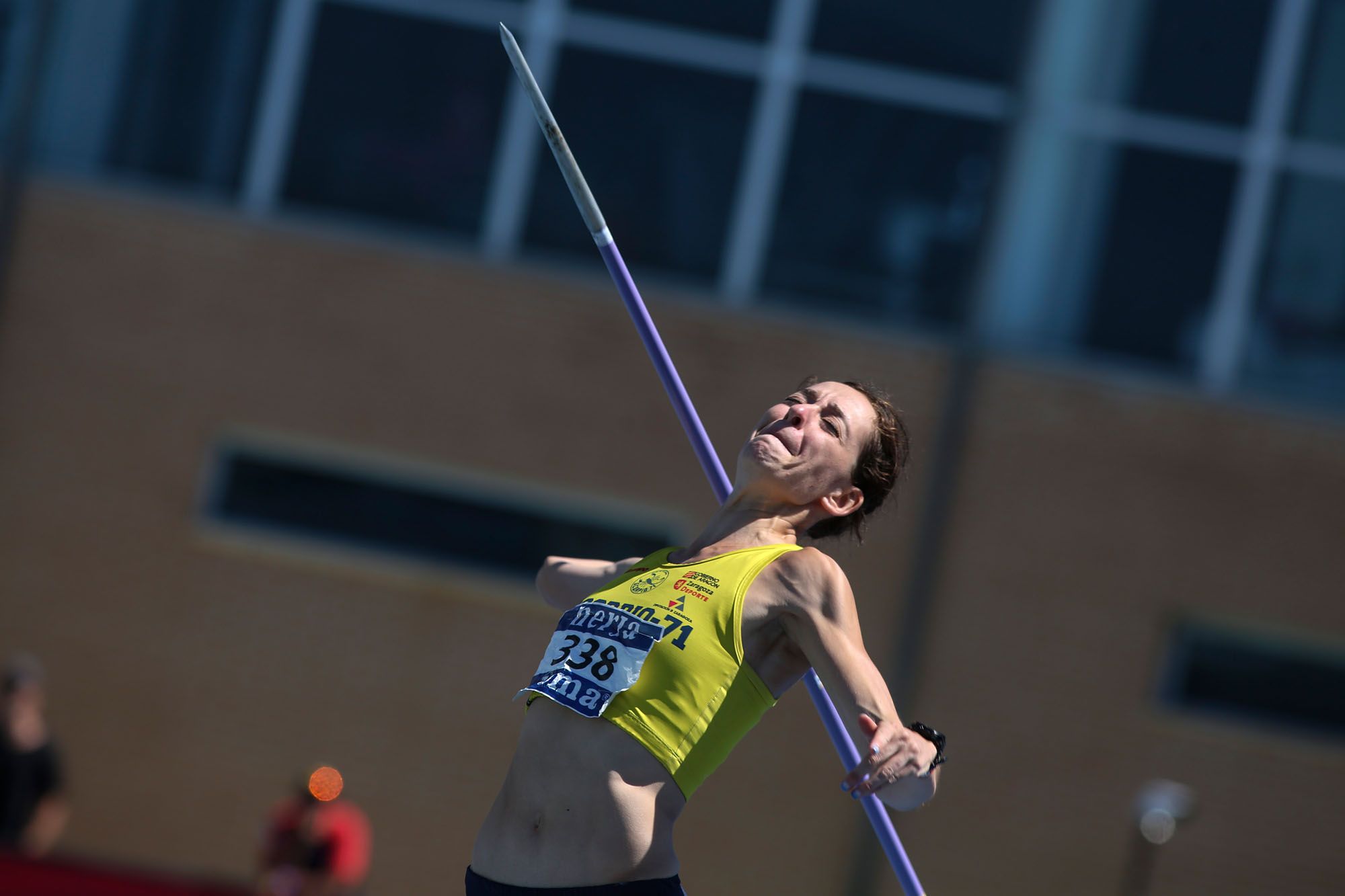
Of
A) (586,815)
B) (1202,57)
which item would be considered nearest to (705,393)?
(1202,57)

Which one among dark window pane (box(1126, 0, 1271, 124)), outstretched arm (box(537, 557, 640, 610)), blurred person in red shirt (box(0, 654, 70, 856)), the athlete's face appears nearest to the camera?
the athlete's face

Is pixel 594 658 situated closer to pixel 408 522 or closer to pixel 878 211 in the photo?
pixel 408 522

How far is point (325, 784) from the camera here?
27.3 ft

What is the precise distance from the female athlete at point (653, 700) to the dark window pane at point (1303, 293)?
7150mm

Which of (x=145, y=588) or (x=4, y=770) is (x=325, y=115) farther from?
(x=4, y=770)

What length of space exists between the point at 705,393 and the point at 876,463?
5.93 m

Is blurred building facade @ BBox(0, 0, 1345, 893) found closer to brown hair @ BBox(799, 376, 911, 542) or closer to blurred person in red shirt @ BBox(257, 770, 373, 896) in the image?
blurred person in red shirt @ BBox(257, 770, 373, 896)

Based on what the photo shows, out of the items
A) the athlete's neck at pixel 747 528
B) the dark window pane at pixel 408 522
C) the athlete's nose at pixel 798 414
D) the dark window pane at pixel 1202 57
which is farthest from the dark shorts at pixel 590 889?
the dark window pane at pixel 1202 57

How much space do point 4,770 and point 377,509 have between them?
2499 mm

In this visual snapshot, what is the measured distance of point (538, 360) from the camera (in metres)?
9.04

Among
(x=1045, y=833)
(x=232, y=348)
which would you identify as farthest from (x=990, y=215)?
(x=232, y=348)

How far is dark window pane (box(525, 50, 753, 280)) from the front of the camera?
9.25 meters

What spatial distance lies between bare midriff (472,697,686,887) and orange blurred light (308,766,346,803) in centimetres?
544

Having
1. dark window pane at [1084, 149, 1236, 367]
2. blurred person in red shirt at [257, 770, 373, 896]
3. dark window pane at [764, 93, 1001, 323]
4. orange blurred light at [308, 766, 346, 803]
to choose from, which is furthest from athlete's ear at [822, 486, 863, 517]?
dark window pane at [1084, 149, 1236, 367]
